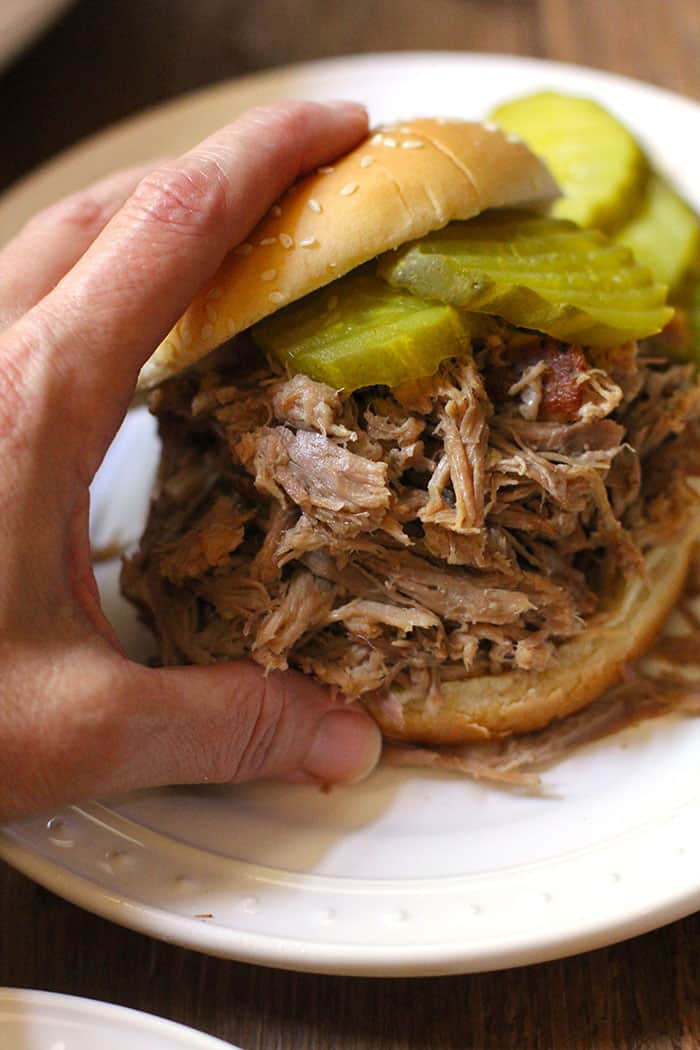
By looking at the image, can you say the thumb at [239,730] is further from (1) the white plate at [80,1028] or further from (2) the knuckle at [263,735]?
(1) the white plate at [80,1028]

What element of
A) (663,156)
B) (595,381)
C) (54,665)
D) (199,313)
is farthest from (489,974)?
(663,156)

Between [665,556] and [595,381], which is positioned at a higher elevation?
[595,381]

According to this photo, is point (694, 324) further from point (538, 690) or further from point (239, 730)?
point (239, 730)

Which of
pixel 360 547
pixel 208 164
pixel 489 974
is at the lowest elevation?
pixel 489 974

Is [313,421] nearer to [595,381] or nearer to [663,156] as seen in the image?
[595,381]

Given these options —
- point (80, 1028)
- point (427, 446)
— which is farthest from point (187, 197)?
point (80, 1028)

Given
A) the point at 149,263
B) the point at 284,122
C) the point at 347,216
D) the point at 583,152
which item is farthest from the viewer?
the point at 583,152

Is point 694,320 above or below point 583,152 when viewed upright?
below

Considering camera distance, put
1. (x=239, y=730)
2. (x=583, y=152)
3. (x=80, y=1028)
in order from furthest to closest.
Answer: (x=583, y=152) < (x=239, y=730) < (x=80, y=1028)
